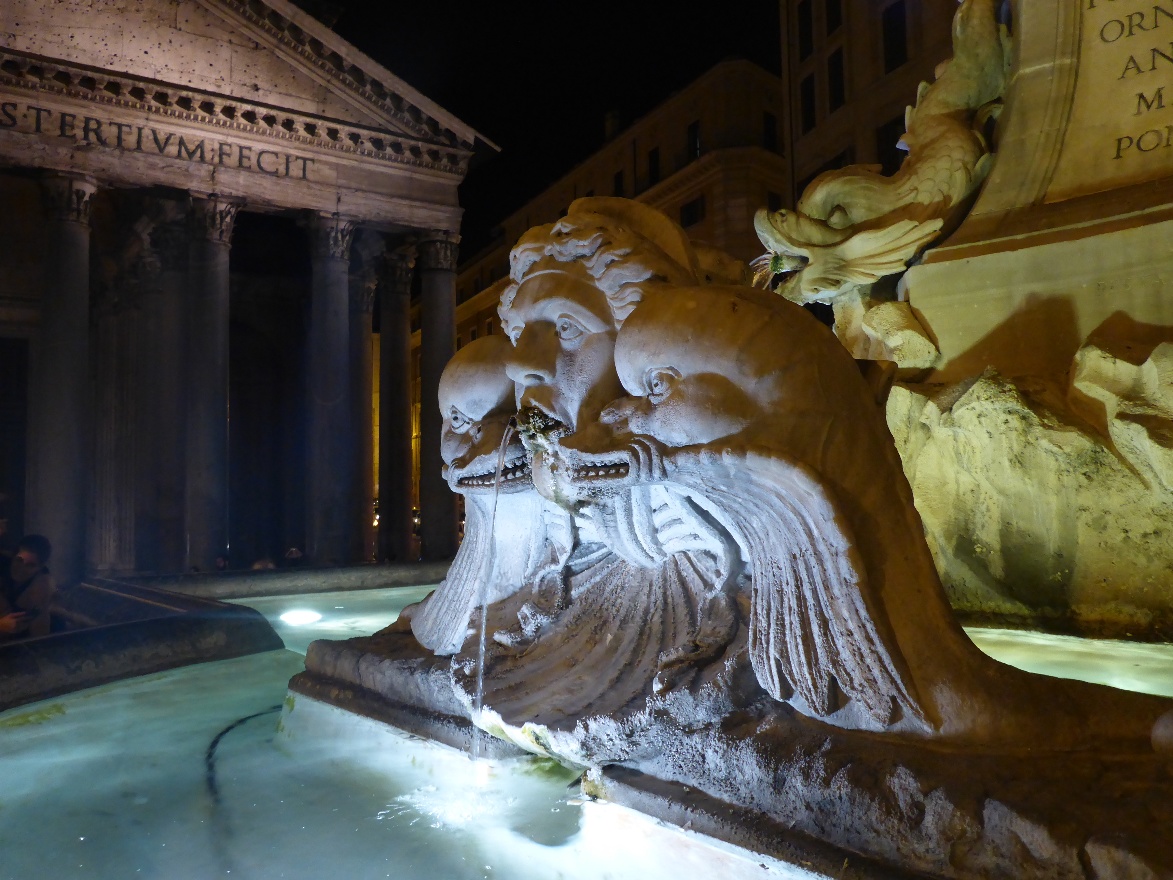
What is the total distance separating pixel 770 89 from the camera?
1294 inches

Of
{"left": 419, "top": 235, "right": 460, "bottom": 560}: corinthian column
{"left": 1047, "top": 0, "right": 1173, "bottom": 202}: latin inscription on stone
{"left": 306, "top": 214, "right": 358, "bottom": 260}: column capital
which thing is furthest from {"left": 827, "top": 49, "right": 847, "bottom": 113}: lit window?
{"left": 1047, "top": 0, "right": 1173, "bottom": 202}: latin inscription on stone

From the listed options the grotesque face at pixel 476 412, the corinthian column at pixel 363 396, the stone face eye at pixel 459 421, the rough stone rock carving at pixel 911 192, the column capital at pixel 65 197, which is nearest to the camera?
the grotesque face at pixel 476 412

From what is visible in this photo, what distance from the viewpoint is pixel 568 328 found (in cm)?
266

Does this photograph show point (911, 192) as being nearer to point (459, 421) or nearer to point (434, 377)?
point (459, 421)

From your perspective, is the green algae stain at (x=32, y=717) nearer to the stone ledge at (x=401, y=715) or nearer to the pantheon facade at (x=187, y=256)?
the stone ledge at (x=401, y=715)

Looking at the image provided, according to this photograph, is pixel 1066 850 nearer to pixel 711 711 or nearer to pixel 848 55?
pixel 711 711

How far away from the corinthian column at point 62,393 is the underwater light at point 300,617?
9.38 metres

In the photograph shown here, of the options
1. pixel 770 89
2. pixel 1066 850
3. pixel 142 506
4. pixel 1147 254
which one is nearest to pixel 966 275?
pixel 1147 254

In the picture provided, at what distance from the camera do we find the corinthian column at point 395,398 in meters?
21.7

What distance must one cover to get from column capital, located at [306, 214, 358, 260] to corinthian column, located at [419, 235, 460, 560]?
6.75 ft

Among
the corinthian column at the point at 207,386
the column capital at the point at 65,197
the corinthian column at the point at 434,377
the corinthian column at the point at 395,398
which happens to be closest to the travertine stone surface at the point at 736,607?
the corinthian column at the point at 207,386

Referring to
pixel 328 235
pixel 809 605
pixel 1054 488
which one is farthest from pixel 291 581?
pixel 328 235

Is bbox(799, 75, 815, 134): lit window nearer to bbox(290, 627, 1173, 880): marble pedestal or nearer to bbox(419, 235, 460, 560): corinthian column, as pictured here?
bbox(419, 235, 460, 560): corinthian column

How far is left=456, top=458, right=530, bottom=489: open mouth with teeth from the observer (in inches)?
111
